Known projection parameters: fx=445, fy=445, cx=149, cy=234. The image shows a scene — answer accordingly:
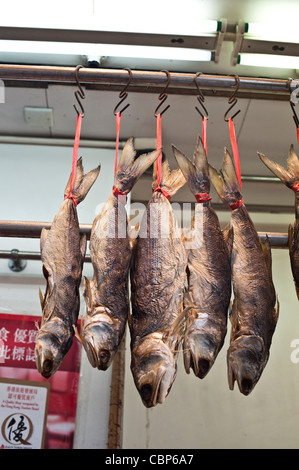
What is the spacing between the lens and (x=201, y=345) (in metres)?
1.42

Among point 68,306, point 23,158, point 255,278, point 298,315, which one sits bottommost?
point 68,306

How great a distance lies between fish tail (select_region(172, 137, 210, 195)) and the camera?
1631 mm

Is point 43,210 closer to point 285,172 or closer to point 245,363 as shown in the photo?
point 285,172

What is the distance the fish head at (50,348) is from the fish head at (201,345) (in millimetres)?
391

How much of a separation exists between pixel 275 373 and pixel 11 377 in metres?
2.25

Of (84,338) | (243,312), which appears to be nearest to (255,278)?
(243,312)

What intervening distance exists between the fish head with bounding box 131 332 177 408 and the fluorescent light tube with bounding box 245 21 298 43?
1921 mm

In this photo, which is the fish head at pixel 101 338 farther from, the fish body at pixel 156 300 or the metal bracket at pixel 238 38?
the metal bracket at pixel 238 38

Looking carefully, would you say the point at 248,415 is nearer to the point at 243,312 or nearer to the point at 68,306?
the point at 243,312

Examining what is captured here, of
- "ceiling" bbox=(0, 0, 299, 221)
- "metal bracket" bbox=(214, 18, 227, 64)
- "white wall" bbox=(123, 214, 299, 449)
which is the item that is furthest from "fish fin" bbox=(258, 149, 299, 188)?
"white wall" bbox=(123, 214, 299, 449)

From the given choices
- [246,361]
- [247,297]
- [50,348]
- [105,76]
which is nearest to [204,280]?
[247,297]

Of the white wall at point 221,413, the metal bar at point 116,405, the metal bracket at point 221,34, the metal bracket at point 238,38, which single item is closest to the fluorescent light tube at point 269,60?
the metal bracket at point 238,38

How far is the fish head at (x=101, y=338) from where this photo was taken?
1369 millimetres

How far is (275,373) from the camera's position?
3.83m
